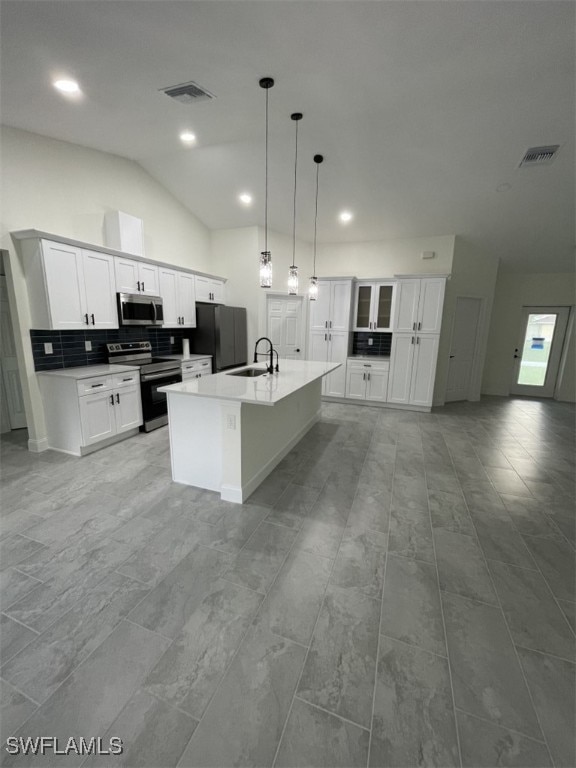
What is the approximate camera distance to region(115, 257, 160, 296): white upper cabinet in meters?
4.02

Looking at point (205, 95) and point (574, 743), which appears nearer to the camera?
point (574, 743)

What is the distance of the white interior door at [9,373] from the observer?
13.0 feet

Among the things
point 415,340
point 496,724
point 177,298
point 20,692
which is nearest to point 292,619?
point 496,724

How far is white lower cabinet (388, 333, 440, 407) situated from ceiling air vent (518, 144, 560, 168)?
2.43 m

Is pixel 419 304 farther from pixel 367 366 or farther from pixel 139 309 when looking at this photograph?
pixel 139 309

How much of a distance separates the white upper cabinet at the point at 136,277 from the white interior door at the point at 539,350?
7.09 m

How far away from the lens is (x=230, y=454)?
8.66ft

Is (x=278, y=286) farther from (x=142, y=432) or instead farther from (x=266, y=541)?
(x=266, y=541)

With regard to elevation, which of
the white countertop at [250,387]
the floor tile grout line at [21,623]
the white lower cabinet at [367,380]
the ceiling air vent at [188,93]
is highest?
the ceiling air vent at [188,93]

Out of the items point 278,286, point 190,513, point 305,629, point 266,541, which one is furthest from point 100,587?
point 278,286

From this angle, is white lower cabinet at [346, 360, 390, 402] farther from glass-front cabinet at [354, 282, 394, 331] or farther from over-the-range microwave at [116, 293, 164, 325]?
over-the-range microwave at [116, 293, 164, 325]

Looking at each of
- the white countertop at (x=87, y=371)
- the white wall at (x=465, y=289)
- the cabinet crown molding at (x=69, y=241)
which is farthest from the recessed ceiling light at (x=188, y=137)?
the white wall at (x=465, y=289)

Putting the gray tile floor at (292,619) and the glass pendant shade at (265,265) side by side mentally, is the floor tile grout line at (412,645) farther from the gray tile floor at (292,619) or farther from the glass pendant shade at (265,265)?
the glass pendant shade at (265,265)

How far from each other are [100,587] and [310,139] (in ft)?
14.9
